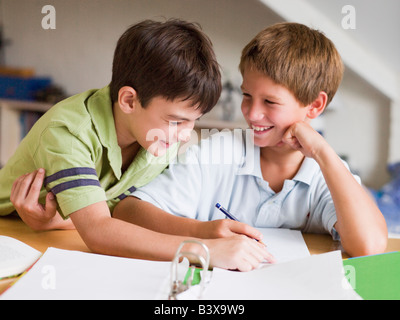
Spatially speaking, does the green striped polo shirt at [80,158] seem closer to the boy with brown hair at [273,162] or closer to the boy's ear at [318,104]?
the boy with brown hair at [273,162]

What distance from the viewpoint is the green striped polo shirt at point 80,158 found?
2.75ft

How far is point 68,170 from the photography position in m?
0.84

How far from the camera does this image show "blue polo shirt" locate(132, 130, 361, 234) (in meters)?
1.03

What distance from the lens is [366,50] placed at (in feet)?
7.52

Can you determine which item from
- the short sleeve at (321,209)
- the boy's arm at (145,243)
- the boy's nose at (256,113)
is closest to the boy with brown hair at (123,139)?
the boy's arm at (145,243)

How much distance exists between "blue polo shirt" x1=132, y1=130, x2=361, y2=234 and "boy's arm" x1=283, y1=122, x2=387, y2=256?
8 cm

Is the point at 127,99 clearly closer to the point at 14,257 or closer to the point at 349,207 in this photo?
the point at 14,257

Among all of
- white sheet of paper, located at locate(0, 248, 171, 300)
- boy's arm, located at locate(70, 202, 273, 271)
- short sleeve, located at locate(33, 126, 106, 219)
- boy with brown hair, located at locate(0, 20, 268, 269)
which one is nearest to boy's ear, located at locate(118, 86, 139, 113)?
boy with brown hair, located at locate(0, 20, 268, 269)

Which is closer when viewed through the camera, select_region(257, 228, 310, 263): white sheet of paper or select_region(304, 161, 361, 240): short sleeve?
select_region(257, 228, 310, 263): white sheet of paper

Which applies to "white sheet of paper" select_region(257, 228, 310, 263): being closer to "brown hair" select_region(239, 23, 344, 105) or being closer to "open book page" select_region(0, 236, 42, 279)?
"brown hair" select_region(239, 23, 344, 105)

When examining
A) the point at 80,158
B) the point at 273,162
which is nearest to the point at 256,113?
the point at 273,162

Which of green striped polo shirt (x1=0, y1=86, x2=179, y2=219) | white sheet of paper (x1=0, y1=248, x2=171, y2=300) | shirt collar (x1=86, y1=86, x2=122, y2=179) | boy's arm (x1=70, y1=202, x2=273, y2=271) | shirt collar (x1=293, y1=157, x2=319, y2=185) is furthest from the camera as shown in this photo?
shirt collar (x1=293, y1=157, x2=319, y2=185)

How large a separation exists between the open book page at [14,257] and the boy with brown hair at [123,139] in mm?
88

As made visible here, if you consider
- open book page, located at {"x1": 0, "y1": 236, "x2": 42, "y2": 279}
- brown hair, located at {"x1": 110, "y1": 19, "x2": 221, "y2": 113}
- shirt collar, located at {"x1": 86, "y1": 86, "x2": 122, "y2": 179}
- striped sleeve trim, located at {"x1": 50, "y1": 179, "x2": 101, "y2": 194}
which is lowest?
→ open book page, located at {"x1": 0, "y1": 236, "x2": 42, "y2": 279}
